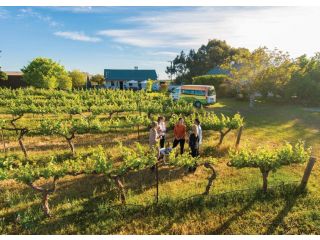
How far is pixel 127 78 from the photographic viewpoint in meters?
62.3

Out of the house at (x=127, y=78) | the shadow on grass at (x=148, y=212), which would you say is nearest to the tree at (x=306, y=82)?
the shadow on grass at (x=148, y=212)

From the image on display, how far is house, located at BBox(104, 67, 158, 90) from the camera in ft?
200

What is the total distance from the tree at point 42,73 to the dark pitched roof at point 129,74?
12.0 meters

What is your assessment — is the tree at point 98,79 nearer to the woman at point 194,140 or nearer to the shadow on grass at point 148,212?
the woman at point 194,140

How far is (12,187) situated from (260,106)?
26835 mm

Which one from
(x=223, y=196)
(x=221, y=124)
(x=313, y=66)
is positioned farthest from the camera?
(x=313, y=66)

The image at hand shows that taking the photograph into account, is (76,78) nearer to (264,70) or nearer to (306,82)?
(264,70)

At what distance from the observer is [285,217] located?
842 cm

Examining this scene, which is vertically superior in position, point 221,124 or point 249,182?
point 221,124

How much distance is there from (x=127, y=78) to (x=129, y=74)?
5.83 ft

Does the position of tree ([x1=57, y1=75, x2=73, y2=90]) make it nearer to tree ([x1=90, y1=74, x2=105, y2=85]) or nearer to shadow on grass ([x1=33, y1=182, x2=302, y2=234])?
tree ([x1=90, y1=74, x2=105, y2=85])

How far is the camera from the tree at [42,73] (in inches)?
1921
